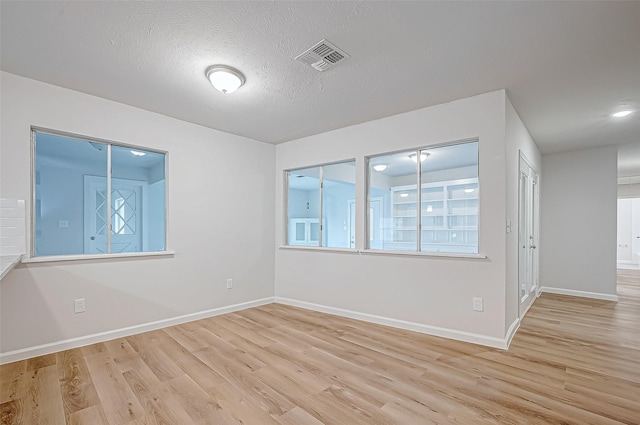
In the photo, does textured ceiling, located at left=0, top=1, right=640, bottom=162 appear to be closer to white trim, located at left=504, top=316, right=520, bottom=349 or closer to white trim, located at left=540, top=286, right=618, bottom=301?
white trim, located at left=504, top=316, right=520, bottom=349

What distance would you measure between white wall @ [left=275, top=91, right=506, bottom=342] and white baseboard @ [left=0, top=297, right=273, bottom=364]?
1184mm

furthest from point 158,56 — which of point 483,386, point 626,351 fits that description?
point 626,351

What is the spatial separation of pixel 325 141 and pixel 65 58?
296cm

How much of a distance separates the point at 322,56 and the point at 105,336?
3.54 m

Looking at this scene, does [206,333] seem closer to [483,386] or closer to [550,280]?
[483,386]

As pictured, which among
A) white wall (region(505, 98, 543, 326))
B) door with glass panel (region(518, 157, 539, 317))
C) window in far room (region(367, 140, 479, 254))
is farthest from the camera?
door with glass panel (region(518, 157, 539, 317))

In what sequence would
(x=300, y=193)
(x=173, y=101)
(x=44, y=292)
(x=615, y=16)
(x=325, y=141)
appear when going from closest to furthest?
(x=615, y=16) → (x=44, y=292) → (x=173, y=101) → (x=325, y=141) → (x=300, y=193)

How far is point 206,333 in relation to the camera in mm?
3395

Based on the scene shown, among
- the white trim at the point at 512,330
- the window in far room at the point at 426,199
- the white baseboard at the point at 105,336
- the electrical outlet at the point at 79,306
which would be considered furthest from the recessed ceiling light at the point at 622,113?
the electrical outlet at the point at 79,306

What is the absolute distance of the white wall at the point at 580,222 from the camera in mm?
5062

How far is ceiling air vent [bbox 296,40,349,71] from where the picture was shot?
7.52 feet

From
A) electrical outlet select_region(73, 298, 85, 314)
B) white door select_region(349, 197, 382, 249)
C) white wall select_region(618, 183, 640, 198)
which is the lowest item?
electrical outlet select_region(73, 298, 85, 314)

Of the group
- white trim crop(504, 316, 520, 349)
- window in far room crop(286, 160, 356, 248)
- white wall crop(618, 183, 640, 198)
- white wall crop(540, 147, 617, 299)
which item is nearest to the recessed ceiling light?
white wall crop(540, 147, 617, 299)

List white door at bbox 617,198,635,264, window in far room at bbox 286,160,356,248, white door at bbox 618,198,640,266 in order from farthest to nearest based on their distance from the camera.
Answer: white door at bbox 617,198,635,264 < white door at bbox 618,198,640,266 < window in far room at bbox 286,160,356,248
